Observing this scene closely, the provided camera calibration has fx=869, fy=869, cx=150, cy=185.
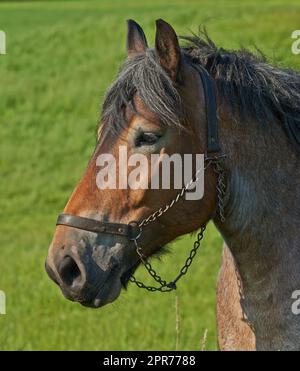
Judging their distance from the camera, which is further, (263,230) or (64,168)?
(64,168)

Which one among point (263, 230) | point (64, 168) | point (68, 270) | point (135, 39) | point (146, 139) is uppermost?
point (64, 168)

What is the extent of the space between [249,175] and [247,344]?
83cm

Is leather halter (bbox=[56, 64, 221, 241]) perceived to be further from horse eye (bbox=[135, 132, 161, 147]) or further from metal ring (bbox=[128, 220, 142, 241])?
horse eye (bbox=[135, 132, 161, 147])

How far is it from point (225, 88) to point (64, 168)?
11.3 metres

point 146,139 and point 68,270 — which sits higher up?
point 146,139

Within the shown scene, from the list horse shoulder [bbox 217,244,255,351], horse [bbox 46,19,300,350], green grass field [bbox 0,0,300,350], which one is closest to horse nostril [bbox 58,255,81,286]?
horse [bbox 46,19,300,350]

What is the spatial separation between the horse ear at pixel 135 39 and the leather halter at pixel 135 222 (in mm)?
370

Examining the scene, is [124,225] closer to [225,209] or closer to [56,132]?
[225,209]

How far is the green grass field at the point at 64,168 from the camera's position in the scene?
7.53 m

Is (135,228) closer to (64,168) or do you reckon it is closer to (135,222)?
(135,222)

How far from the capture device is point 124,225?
379cm

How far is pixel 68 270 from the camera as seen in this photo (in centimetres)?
369

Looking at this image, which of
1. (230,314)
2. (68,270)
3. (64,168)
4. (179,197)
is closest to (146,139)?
(179,197)
